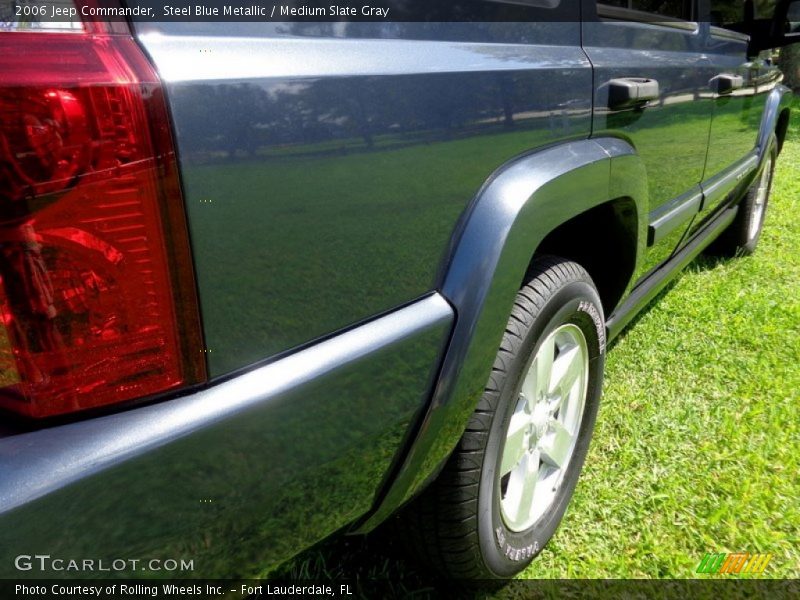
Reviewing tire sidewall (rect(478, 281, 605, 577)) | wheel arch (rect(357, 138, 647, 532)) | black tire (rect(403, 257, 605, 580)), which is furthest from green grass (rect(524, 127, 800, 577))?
wheel arch (rect(357, 138, 647, 532))

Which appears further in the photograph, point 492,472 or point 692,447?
point 692,447

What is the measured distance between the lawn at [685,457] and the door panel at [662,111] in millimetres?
587

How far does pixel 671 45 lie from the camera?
7.48ft

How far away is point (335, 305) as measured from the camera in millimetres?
1095

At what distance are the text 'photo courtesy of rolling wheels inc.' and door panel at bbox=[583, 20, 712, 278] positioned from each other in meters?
0.02

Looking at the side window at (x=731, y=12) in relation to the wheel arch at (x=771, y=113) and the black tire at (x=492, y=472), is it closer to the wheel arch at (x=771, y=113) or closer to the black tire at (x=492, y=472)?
the wheel arch at (x=771, y=113)

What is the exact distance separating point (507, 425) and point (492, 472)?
115mm

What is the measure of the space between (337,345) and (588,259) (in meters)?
1.29

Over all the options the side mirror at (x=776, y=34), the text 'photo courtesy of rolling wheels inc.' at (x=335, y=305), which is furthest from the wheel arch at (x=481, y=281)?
the side mirror at (x=776, y=34)

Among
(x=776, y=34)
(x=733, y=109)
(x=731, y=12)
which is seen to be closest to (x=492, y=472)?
(x=733, y=109)

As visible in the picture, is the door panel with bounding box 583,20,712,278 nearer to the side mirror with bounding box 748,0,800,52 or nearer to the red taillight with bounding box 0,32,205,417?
the side mirror with bounding box 748,0,800,52

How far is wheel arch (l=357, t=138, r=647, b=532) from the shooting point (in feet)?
4.24

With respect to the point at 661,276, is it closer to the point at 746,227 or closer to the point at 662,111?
the point at 662,111

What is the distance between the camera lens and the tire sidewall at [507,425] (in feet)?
5.12
